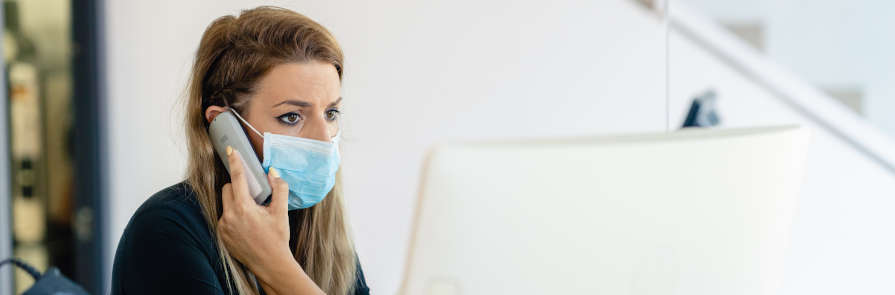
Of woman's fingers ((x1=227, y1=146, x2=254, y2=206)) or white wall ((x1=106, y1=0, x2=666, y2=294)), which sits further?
white wall ((x1=106, y1=0, x2=666, y2=294))

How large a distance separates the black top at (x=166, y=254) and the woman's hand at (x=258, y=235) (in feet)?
0.12

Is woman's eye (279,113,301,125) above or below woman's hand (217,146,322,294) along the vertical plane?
above

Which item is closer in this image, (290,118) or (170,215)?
(170,215)

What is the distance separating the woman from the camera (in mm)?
857

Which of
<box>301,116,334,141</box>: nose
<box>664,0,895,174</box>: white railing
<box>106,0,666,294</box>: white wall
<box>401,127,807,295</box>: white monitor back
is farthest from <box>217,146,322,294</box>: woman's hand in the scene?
<box>664,0,895,174</box>: white railing

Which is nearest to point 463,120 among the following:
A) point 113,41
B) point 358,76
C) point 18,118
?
point 358,76

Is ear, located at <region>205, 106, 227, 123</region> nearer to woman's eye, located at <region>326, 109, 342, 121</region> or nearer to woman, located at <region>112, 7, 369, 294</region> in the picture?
woman, located at <region>112, 7, 369, 294</region>

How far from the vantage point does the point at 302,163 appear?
3.28 ft

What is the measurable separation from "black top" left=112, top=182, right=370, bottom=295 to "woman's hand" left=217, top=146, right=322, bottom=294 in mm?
35

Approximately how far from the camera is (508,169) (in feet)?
1.55

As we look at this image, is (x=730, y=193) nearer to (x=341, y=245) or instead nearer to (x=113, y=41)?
(x=341, y=245)

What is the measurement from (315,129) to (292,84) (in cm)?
8

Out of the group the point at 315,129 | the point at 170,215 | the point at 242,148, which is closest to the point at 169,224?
the point at 170,215

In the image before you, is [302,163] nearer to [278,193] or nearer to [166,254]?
[278,193]
